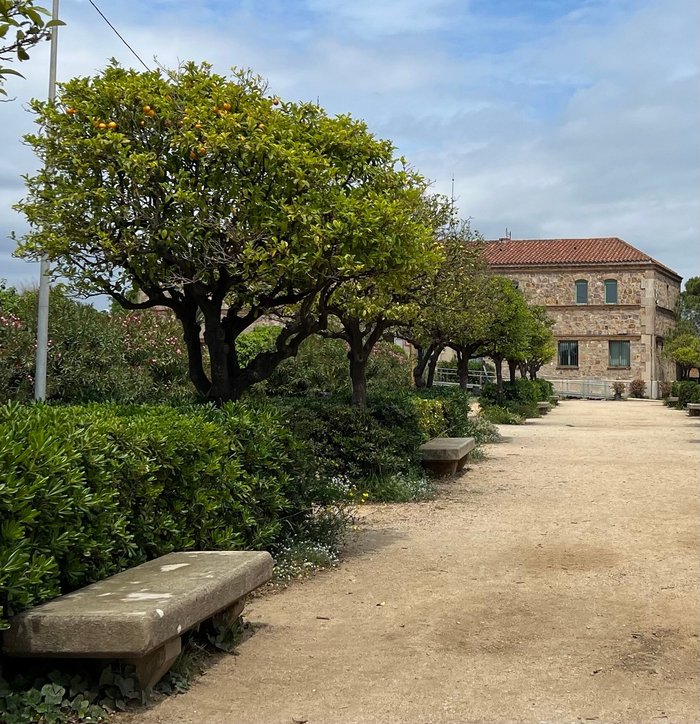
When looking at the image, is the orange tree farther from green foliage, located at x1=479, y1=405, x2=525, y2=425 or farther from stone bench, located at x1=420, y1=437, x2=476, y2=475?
green foliage, located at x1=479, y1=405, x2=525, y2=425

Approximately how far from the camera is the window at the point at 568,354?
186 ft

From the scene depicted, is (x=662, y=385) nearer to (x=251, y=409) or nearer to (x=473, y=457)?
(x=473, y=457)

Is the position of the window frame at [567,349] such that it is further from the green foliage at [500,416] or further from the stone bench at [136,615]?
the stone bench at [136,615]

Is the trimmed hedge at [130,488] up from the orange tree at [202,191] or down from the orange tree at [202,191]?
down

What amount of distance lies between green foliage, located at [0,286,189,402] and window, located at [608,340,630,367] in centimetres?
4465

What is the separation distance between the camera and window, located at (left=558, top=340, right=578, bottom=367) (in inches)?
2233

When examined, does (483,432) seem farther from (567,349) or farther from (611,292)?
(611,292)

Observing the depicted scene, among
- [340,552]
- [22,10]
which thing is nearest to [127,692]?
[22,10]

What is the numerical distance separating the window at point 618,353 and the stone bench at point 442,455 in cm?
4450

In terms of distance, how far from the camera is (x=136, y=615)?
3.89 m

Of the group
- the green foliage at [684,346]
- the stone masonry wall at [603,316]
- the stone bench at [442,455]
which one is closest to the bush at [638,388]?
the stone masonry wall at [603,316]

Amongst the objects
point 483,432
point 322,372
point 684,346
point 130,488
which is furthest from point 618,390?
point 130,488

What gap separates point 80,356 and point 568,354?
46644mm

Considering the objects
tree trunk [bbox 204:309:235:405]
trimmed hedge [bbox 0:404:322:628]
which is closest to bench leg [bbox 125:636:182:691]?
trimmed hedge [bbox 0:404:322:628]
